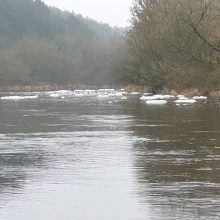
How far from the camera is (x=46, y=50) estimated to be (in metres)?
119

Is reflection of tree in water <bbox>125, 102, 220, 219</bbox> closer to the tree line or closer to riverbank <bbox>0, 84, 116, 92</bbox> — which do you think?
the tree line

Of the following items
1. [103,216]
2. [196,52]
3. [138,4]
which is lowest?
[103,216]

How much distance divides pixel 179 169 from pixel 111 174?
125 cm

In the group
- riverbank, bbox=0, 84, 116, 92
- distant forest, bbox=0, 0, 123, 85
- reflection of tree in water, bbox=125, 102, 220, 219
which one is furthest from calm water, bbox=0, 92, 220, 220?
riverbank, bbox=0, 84, 116, 92

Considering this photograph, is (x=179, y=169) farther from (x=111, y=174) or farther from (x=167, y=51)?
(x=167, y=51)

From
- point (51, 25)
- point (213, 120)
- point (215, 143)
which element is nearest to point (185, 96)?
point (213, 120)

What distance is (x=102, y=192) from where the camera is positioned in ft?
27.0

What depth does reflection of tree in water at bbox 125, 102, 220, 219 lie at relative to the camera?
7.29m

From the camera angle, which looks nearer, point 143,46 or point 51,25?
point 143,46

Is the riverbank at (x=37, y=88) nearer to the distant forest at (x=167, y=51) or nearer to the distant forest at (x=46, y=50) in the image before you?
the distant forest at (x=46, y=50)

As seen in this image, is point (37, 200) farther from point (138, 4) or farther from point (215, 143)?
point (138, 4)

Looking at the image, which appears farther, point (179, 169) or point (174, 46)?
point (174, 46)

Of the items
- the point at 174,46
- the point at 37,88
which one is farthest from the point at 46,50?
the point at 174,46

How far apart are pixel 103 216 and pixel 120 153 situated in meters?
5.53
